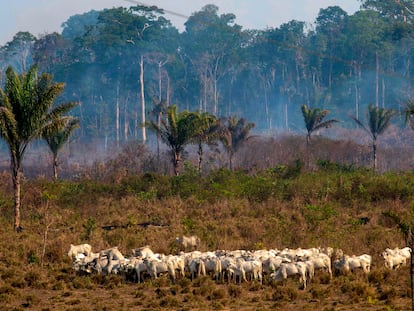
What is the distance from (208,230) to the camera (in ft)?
Result: 92.4

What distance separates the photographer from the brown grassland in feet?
57.4

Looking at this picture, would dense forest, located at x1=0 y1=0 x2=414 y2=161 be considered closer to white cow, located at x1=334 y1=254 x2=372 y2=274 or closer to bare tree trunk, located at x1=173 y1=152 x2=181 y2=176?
bare tree trunk, located at x1=173 y1=152 x2=181 y2=176

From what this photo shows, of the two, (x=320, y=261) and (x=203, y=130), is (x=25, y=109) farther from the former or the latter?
(x=203, y=130)

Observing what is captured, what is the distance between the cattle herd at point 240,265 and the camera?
1883cm

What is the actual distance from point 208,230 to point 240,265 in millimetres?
9307

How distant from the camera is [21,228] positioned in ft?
93.1

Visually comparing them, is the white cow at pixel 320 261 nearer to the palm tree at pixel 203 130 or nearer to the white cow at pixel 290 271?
the white cow at pixel 290 271

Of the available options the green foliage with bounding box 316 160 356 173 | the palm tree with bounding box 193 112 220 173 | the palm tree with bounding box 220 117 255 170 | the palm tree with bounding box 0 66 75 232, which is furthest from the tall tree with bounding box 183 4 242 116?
the palm tree with bounding box 0 66 75 232

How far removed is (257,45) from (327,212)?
3274 inches

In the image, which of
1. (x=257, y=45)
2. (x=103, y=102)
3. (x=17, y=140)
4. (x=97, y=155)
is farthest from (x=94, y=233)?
(x=257, y=45)

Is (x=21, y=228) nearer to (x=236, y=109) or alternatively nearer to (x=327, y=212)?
(x=327, y=212)

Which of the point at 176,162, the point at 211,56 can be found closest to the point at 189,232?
the point at 176,162

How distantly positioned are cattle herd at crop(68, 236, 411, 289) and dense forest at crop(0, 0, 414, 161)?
75709mm

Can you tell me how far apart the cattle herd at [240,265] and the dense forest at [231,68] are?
75709mm
